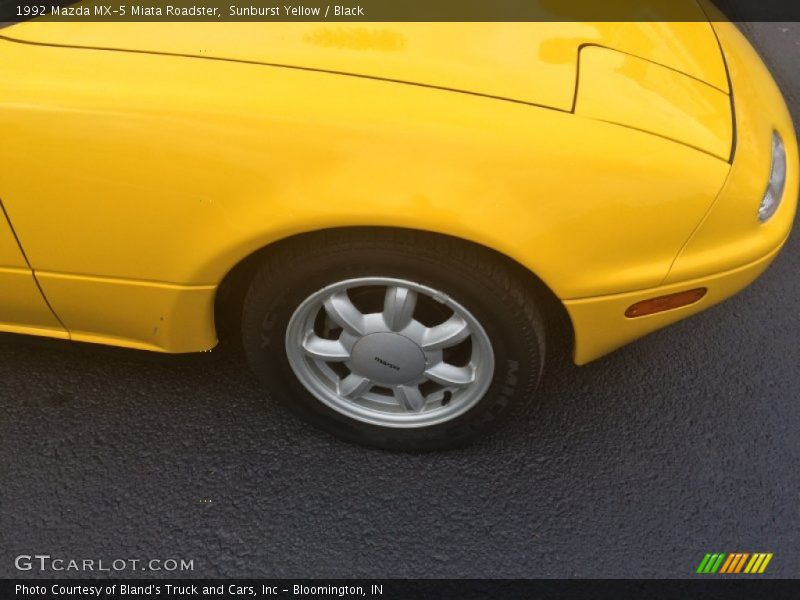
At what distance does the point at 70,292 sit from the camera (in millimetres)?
1844

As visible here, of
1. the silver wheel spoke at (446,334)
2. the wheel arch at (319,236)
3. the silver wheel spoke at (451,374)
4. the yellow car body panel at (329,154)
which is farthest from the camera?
the silver wheel spoke at (451,374)

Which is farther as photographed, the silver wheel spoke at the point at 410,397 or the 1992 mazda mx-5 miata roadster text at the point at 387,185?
the silver wheel spoke at the point at 410,397

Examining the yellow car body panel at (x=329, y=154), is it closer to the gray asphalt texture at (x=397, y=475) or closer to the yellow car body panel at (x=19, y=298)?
the yellow car body panel at (x=19, y=298)

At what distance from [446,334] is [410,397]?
257 millimetres

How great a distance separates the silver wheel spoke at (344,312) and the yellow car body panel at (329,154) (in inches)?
9.7

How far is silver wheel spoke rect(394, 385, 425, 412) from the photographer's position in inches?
77.9

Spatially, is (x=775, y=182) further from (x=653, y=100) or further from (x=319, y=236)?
(x=319, y=236)

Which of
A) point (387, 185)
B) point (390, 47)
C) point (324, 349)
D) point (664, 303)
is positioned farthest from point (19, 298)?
point (664, 303)

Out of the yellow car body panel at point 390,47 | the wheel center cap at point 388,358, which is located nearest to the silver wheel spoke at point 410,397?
the wheel center cap at point 388,358

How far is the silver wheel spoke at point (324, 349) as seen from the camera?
193 centimetres

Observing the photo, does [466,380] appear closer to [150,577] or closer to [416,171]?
[416,171]

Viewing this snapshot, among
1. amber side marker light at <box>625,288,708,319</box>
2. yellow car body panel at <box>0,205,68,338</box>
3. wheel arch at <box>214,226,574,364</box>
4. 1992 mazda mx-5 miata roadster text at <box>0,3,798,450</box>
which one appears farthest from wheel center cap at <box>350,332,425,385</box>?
yellow car body panel at <box>0,205,68,338</box>

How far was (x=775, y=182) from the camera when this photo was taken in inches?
73.3

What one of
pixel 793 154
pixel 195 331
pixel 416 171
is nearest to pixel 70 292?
pixel 195 331
